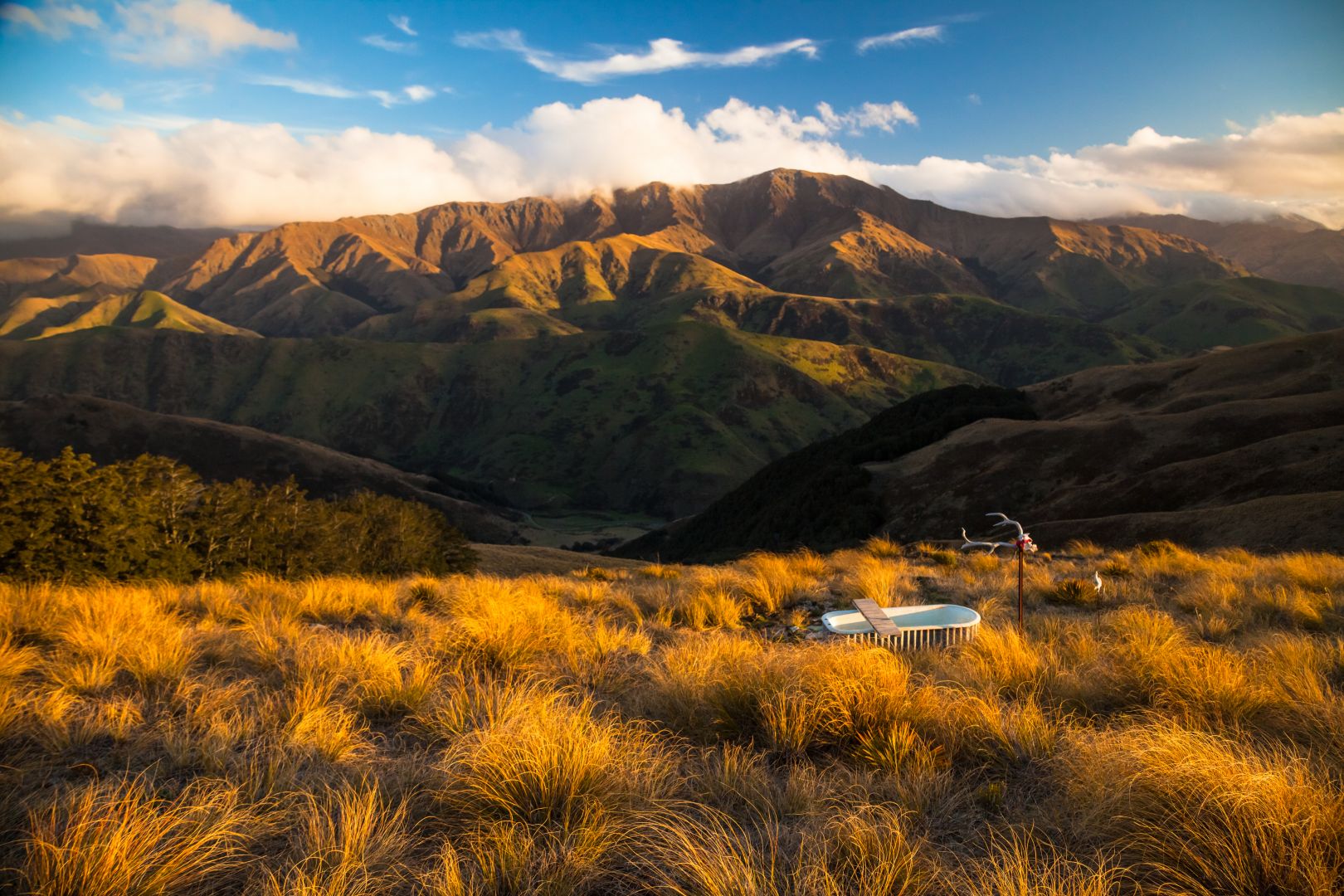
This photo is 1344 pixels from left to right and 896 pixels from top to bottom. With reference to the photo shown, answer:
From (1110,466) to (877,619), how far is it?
4771cm

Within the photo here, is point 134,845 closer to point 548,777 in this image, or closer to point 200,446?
point 548,777

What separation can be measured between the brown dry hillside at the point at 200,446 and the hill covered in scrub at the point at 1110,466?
2346 inches

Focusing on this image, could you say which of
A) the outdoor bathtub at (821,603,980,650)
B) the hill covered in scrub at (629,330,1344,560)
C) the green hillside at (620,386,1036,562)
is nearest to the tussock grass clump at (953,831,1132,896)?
the outdoor bathtub at (821,603,980,650)

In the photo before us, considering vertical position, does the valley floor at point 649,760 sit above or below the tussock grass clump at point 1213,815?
below

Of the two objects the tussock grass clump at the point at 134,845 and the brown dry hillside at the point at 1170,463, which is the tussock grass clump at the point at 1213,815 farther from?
the brown dry hillside at the point at 1170,463

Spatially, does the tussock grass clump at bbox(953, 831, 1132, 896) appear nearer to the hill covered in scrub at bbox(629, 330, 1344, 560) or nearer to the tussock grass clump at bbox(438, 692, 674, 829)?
the tussock grass clump at bbox(438, 692, 674, 829)

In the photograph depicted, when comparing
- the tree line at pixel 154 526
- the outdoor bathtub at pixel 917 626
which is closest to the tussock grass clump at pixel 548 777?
the outdoor bathtub at pixel 917 626

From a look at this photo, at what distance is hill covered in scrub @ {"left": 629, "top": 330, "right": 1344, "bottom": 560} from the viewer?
31891 mm

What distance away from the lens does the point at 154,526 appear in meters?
14.7

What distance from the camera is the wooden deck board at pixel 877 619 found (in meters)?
8.09

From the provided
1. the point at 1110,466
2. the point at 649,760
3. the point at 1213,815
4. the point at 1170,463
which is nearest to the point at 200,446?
the point at 1110,466

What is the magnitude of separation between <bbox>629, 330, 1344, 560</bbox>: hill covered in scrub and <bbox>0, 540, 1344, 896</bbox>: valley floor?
2465 centimetres

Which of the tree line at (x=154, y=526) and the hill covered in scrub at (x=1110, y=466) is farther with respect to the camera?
the hill covered in scrub at (x=1110, y=466)

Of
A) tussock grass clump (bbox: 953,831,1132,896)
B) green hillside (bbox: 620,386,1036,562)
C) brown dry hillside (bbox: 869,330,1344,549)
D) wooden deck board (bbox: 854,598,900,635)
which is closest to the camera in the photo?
tussock grass clump (bbox: 953,831,1132,896)
